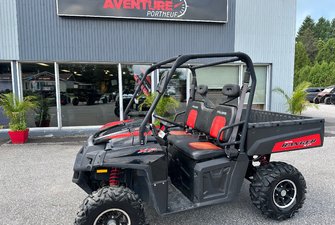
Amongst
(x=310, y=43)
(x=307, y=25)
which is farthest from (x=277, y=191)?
(x=307, y=25)

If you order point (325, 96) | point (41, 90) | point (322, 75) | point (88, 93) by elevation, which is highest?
point (322, 75)

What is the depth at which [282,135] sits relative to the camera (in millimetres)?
2992

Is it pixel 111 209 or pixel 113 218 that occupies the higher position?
pixel 111 209

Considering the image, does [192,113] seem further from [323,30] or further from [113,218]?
[323,30]

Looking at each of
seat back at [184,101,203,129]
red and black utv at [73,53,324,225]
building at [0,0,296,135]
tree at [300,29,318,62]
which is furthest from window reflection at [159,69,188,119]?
tree at [300,29,318,62]

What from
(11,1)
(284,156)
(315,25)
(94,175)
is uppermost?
(315,25)

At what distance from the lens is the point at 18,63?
24.7ft

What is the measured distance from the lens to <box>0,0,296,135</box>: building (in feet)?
24.2

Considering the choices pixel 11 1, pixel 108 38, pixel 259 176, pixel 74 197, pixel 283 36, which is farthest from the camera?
pixel 283 36

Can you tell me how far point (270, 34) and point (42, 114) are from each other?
8310 mm

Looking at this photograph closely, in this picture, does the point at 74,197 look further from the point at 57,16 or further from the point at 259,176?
the point at 57,16

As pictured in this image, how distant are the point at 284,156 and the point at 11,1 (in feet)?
28.0

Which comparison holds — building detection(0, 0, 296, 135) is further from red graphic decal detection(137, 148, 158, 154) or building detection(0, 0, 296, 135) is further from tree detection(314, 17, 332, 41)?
tree detection(314, 17, 332, 41)

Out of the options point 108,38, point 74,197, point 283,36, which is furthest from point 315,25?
point 74,197
